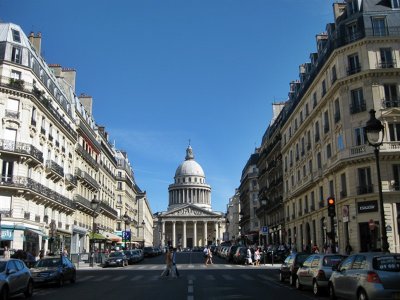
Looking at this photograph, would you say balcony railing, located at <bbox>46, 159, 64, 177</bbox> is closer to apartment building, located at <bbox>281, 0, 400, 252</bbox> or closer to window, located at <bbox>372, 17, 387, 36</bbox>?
apartment building, located at <bbox>281, 0, 400, 252</bbox>

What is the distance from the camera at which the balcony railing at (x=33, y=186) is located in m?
34.1

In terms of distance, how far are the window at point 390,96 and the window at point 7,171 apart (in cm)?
2623

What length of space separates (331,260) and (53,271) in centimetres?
1094

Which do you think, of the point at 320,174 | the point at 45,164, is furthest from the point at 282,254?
the point at 45,164

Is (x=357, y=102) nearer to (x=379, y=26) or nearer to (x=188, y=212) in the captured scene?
(x=379, y=26)

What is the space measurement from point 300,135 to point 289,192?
800cm

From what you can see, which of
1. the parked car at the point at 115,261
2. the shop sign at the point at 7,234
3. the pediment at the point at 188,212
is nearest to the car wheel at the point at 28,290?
the shop sign at the point at 7,234

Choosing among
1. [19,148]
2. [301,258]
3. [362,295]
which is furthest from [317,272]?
[19,148]

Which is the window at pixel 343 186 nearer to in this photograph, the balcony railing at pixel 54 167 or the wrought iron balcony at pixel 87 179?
the balcony railing at pixel 54 167

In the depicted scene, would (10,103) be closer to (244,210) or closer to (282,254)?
(282,254)

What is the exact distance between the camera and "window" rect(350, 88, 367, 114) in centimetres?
3284

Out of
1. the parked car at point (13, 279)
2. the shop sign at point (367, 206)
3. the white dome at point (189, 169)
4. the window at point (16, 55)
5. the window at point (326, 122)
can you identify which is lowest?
the parked car at point (13, 279)

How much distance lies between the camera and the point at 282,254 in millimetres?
42406

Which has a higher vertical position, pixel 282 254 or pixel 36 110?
pixel 36 110
